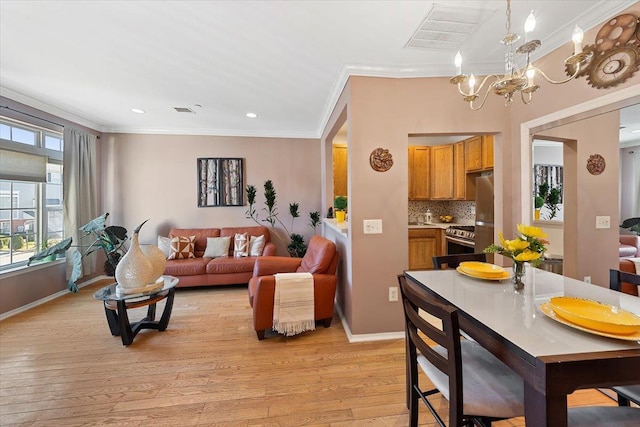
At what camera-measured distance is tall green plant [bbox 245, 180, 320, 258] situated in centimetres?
461

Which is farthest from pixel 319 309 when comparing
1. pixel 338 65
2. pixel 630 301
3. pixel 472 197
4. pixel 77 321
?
pixel 472 197

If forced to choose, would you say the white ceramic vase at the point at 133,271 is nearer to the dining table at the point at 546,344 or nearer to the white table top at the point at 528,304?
the white table top at the point at 528,304

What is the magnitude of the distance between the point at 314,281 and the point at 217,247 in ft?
7.78

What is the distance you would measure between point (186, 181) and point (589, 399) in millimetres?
5447

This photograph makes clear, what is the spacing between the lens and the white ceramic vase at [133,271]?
248 cm

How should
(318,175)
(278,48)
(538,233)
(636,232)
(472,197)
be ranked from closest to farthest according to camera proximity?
(538,233) < (636,232) < (278,48) < (472,197) < (318,175)

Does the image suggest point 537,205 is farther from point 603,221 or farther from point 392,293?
point 392,293

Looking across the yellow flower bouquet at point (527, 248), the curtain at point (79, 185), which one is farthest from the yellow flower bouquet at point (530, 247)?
the curtain at point (79, 185)

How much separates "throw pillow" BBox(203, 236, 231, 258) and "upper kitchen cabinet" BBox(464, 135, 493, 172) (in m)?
4.24

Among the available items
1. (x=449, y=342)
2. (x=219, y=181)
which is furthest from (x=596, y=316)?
(x=219, y=181)

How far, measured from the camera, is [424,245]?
4.62 meters

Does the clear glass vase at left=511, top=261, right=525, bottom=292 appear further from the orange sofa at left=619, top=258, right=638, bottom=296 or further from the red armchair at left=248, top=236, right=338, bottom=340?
the red armchair at left=248, top=236, right=338, bottom=340

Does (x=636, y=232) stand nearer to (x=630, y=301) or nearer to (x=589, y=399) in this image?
(x=630, y=301)

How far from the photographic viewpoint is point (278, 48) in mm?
2227
